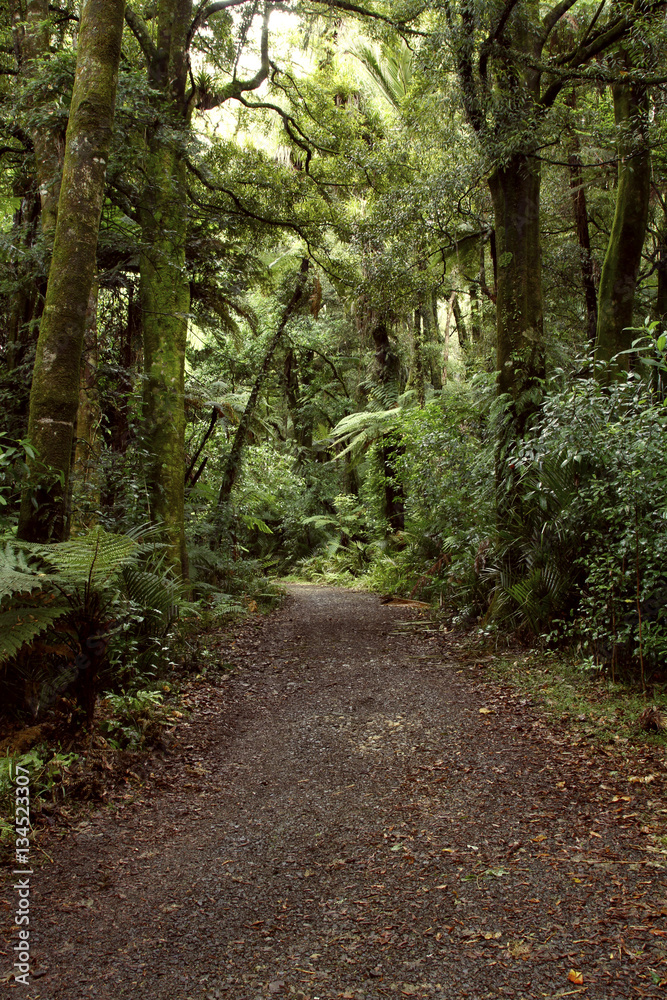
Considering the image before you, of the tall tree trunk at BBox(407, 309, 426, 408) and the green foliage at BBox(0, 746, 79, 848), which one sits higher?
the tall tree trunk at BBox(407, 309, 426, 408)

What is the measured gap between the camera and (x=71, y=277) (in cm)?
436

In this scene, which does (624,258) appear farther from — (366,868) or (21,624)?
(21,624)

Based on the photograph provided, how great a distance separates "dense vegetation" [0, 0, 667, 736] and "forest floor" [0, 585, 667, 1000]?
1005mm

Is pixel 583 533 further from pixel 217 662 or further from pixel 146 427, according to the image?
pixel 146 427

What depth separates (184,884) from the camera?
2.76 metres

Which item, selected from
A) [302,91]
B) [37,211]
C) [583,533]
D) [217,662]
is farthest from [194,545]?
[302,91]

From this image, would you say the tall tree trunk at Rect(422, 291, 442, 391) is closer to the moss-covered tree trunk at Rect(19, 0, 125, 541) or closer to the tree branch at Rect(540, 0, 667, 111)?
the tree branch at Rect(540, 0, 667, 111)

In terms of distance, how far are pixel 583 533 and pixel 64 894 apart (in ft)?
14.6

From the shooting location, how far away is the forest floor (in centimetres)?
215

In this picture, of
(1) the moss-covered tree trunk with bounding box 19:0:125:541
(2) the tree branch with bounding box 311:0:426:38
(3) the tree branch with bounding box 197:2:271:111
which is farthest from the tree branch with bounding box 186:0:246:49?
(1) the moss-covered tree trunk with bounding box 19:0:125:541

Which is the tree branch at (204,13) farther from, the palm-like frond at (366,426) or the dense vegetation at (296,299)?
the palm-like frond at (366,426)

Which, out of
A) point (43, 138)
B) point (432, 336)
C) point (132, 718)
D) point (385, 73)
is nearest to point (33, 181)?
point (43, 138)

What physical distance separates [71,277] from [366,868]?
4.08m

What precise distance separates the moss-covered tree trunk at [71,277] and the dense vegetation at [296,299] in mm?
20
